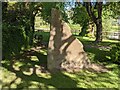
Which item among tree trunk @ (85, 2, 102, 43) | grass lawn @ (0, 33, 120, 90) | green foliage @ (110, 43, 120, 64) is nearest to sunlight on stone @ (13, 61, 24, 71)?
grass lawn @ (0, 33, 120, 90)

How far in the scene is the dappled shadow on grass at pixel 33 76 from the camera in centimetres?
844

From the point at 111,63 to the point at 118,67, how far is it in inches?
34.1

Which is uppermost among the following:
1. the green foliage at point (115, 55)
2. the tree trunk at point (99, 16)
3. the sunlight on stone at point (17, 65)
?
the tree trunk at point (99, 16)

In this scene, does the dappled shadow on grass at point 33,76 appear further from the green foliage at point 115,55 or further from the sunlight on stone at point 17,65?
the green foliage at point 115,55

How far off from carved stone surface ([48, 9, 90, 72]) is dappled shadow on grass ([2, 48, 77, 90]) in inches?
25.3

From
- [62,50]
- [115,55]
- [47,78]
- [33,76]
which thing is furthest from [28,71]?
[115,55]

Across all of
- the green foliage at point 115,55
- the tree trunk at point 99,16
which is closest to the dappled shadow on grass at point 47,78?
the green foliage at point 115,55

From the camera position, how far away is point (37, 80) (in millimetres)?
9000

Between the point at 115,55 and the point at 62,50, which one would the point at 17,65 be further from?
the point at 115,55

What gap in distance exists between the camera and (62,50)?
10.9 m

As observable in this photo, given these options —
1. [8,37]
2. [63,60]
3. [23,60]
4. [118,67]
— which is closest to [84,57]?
[63,60]

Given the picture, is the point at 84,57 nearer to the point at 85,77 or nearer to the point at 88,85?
the point at 85,77

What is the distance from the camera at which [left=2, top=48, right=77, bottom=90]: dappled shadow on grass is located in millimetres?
8439

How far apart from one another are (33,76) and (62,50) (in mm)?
2120
